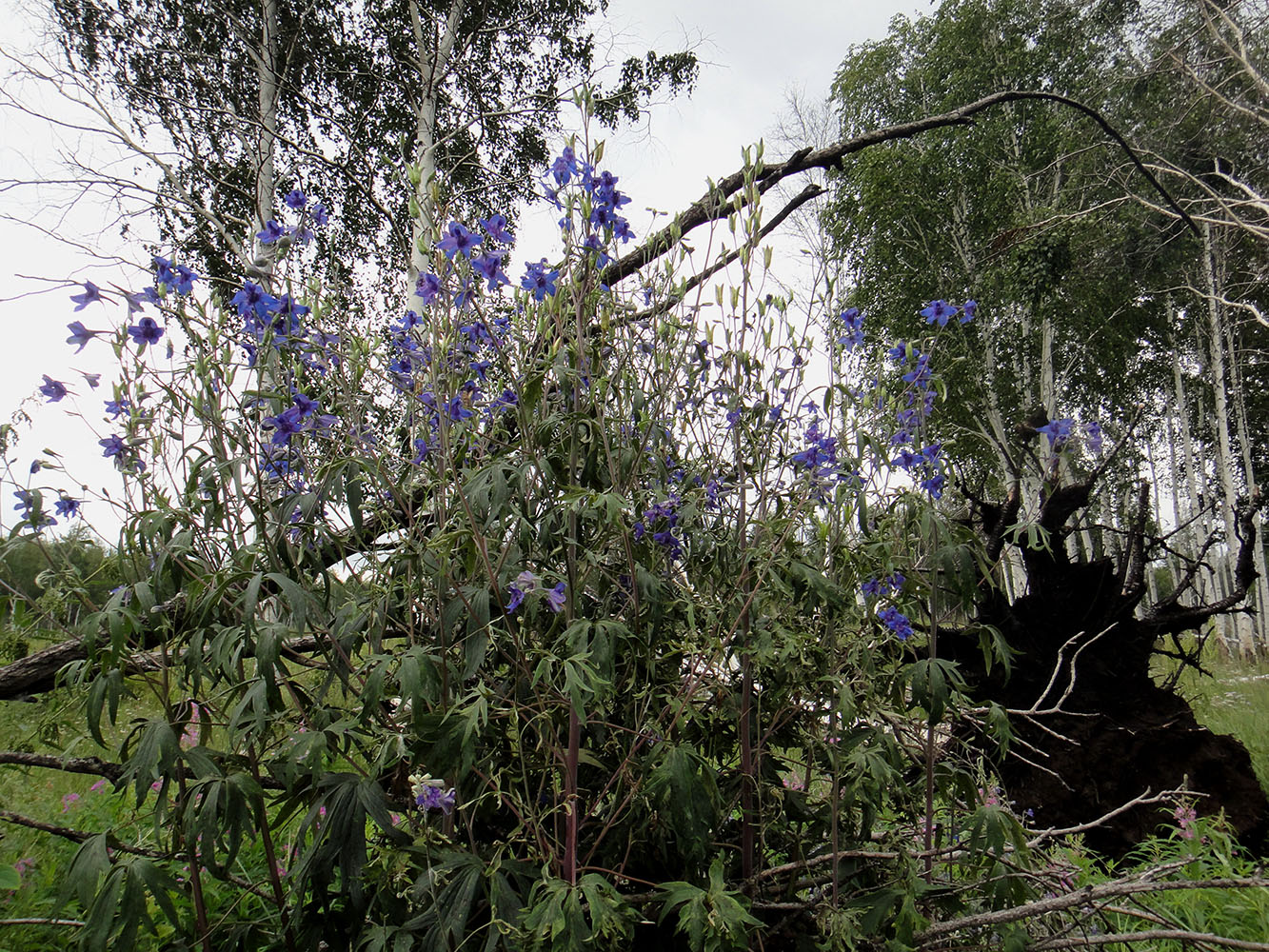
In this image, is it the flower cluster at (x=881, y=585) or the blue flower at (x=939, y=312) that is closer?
the flower cluster at (x=881, y=585)

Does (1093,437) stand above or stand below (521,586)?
above

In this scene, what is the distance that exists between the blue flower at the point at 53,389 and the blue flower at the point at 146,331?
234 mm

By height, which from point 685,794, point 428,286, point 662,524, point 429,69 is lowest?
point 685,794

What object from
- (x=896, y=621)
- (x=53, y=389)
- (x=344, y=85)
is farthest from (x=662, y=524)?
(x=344, y=85)

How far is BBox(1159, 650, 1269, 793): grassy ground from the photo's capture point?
424 cm

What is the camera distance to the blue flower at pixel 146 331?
5.53ft

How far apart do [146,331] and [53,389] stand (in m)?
0.29

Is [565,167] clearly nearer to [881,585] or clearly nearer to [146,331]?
[146,331]

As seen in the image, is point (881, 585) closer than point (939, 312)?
Yes

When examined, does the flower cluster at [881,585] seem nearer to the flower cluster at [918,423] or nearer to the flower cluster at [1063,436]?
the flower cluster at [918,423]

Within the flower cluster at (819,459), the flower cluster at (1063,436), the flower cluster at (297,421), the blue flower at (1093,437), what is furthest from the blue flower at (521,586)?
the blue flower at (1093,437)

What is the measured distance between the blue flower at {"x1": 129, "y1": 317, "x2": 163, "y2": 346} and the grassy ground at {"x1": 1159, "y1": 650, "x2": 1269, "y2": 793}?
4.93 m

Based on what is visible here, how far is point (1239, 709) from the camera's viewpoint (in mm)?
5531

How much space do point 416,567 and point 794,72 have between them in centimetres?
1739
